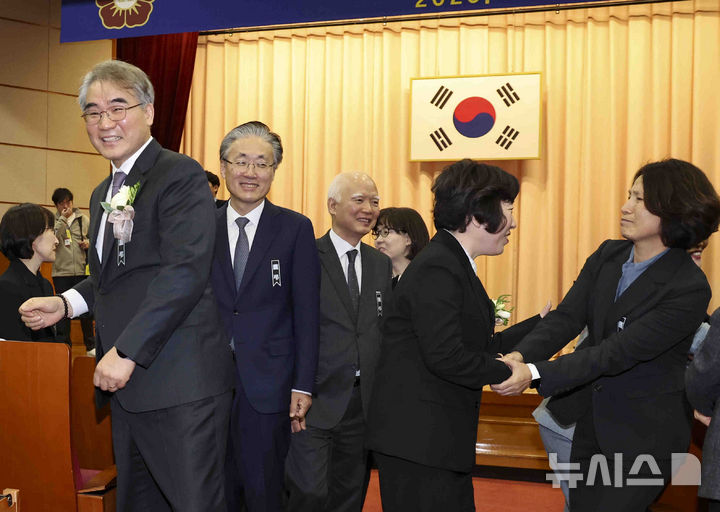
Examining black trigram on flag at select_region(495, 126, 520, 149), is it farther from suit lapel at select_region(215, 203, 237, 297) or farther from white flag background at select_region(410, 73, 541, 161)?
suit lapel at select_region(215, 203, 237, 297)

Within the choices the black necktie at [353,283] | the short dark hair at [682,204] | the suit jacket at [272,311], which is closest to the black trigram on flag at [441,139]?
the black necktie at [353,283]

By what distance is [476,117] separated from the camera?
26.0ft

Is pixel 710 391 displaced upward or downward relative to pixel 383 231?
downward

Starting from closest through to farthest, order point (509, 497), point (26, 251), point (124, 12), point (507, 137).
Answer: point (26, 251)
point (509, 497)
point (124, 12)
point (507, 137)

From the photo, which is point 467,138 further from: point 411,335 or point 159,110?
point 411,335

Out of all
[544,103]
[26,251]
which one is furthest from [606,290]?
[544,103]

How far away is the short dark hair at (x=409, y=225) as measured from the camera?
386 centimetres

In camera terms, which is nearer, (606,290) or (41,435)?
(606,290)

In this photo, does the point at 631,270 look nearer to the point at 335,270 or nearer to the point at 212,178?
the point at 335,270

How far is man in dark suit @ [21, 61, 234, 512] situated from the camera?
2039 mm

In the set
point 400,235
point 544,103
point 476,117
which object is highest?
point 544,103

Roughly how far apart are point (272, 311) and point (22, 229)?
6.49 feet

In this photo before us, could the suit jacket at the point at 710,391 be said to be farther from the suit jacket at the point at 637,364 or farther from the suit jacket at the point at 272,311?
the suit jacket at the point at 272,311

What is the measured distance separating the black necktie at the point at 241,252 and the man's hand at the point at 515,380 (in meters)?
1.00
